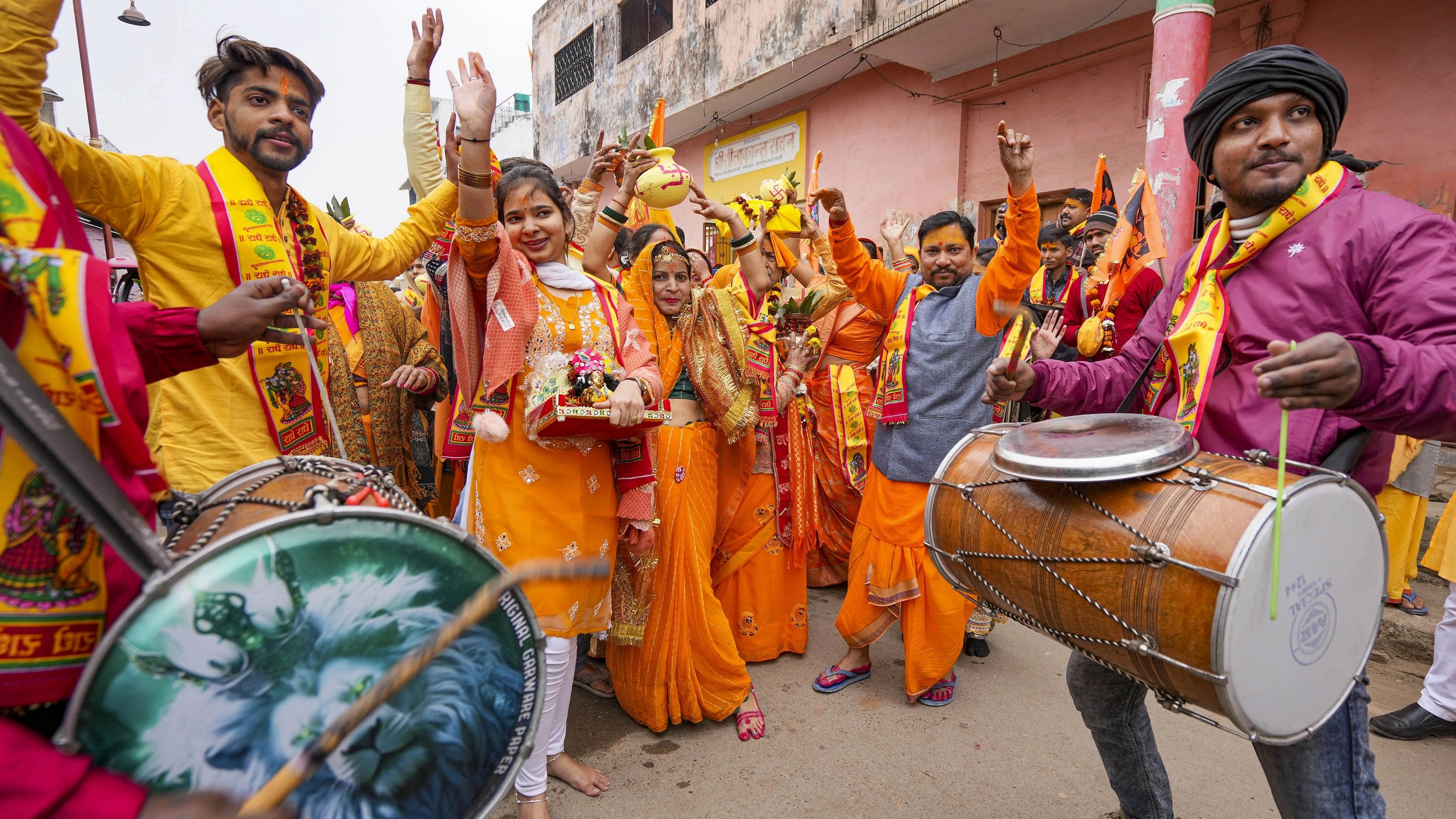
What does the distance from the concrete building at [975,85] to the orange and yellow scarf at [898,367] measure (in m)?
2.54

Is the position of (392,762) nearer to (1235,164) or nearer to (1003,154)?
(1235,164)

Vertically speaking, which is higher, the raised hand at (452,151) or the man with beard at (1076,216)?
the man with beard at (1076,216)

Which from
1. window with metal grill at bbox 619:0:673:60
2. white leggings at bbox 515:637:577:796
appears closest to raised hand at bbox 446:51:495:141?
white leggings at bbox 515:637:577:796

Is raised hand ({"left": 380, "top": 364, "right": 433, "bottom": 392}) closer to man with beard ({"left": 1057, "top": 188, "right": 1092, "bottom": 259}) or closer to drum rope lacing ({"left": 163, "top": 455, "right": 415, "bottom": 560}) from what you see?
drum rope lacing ({"left": 163, "top": 455, "right": 415, "bottom": 560})

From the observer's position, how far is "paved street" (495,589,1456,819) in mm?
2391

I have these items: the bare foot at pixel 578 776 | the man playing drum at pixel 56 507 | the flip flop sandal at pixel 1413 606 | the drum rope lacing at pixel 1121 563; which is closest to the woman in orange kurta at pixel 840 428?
the bare foot at pixel 578 776

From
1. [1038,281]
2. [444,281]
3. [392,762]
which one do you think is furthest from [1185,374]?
[1038,281]

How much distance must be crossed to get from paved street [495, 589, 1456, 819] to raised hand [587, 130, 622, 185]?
2217mm

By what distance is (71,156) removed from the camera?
1.51 meters

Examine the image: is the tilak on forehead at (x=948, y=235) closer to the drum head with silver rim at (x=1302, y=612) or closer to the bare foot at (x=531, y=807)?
the drum head with silver rim at (x=1302, y=612)

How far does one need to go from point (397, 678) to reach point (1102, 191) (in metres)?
5.00

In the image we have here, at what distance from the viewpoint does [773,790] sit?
8.16ft

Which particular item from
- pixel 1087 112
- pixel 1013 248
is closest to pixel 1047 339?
pixel 1013 248

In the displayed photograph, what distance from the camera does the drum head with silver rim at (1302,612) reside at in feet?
4.15
